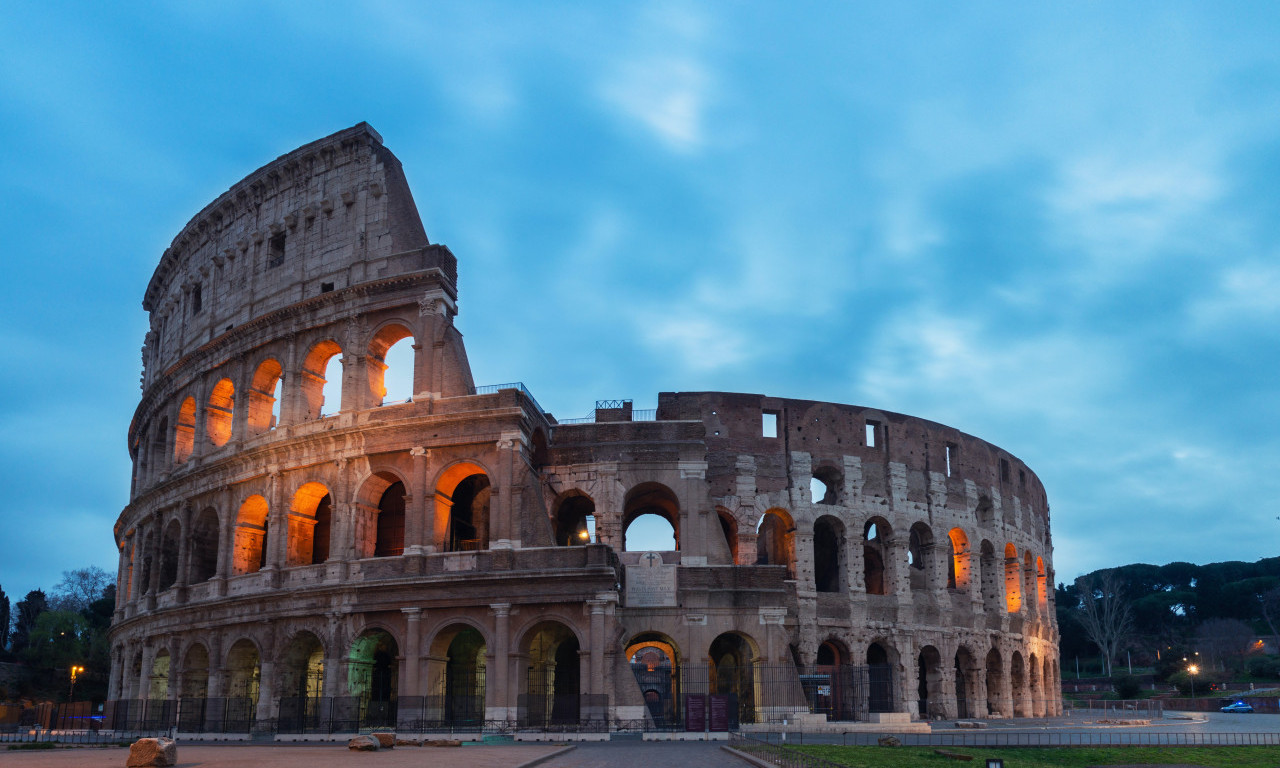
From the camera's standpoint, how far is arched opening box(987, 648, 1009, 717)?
39.9 meters

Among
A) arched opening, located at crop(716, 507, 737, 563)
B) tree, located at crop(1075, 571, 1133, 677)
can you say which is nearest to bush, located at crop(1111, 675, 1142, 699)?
tree, located at crop(1075, 571, 1133, 677)

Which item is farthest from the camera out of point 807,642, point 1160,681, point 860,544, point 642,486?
point 1160,681

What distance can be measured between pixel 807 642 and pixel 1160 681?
42953mm

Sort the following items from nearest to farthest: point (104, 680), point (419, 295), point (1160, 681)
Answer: point (419, 295), point (104, 680), point (1160, 681)

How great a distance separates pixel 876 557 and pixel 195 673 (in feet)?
82.8

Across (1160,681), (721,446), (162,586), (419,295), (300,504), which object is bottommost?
(1160,681)

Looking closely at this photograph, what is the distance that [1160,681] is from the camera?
65125mm

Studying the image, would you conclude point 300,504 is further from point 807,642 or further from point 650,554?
point 807,642

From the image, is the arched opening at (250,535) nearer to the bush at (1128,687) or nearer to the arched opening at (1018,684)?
the arched opening at (1018,684)

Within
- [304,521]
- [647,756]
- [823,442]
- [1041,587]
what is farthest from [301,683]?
[1041,587]

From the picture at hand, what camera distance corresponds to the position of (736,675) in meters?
31.2

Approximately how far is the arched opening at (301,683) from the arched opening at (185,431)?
10.3 meters

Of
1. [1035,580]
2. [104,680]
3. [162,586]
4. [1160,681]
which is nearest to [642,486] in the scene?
[162,586]

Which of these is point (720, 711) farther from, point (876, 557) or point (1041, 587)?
point (1041, 587)
